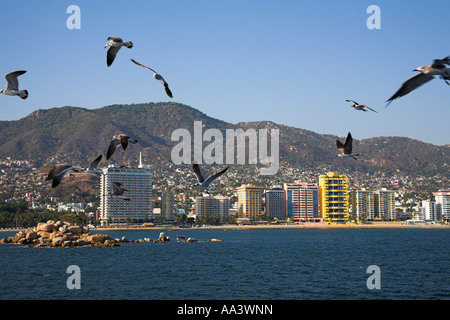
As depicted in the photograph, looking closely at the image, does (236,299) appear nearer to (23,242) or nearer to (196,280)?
(196,280)

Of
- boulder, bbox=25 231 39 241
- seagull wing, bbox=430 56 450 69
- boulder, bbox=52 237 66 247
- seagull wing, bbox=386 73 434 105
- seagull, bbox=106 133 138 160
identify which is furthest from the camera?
boulder, bbox=25 231 39 241

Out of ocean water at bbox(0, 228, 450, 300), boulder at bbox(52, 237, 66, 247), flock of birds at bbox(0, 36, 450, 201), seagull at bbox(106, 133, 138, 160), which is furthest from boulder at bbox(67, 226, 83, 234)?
seagull at bbox(106, 133, 138, 160)

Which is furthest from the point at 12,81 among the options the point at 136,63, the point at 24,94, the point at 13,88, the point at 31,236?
the point at 31,236

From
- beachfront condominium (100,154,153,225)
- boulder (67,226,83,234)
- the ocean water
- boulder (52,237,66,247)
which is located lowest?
the ocean water

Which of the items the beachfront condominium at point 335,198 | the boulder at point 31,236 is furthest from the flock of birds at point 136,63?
the beachfront condominium at point 335,198

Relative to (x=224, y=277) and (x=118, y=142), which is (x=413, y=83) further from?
(x=224, y=277)

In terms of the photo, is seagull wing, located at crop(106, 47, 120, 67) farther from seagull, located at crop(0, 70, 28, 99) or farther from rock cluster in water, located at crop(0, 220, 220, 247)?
rock cluster in water, located at crop(0, 220, 220, 247)
